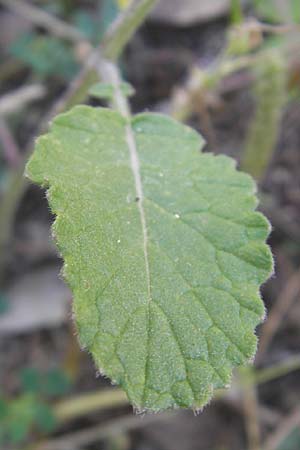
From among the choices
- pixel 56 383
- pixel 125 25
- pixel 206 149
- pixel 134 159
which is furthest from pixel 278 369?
pixel 125 25

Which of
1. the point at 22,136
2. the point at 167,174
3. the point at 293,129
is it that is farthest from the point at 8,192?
the point at 293,129

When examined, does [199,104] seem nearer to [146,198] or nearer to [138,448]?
[146,198]

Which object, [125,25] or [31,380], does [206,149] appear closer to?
[125,25]

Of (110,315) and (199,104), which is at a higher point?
(199,104)

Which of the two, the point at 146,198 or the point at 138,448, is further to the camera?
the point at 138,448

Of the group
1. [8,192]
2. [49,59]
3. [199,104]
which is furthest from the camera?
[49,59]

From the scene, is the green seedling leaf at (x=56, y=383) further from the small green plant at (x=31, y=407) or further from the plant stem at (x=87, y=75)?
the plant stem at (x=87, y=75)

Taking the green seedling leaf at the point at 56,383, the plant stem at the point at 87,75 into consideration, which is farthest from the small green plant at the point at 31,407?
the plant stem at the point at 87,75
